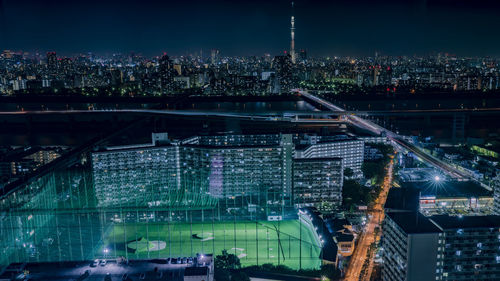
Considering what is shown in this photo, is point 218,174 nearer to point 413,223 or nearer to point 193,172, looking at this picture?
point 193,172

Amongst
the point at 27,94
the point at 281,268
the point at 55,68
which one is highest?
the point at 55,68

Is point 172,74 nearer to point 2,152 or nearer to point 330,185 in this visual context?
point 2,152

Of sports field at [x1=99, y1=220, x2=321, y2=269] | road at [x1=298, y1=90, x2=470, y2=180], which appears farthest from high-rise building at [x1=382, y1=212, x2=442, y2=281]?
road at [x1=298, y1=90, x2=470, y2=180]

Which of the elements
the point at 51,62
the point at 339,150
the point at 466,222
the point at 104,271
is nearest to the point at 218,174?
the point at 339,150

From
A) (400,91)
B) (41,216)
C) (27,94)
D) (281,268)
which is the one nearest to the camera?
(281,268)

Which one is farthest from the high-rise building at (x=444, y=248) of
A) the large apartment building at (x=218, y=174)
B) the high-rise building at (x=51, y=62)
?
the high-rise building at (x=51, y=62)

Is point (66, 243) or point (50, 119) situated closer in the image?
point (66, 243)

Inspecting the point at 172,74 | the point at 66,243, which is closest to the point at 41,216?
the point at 66,243
